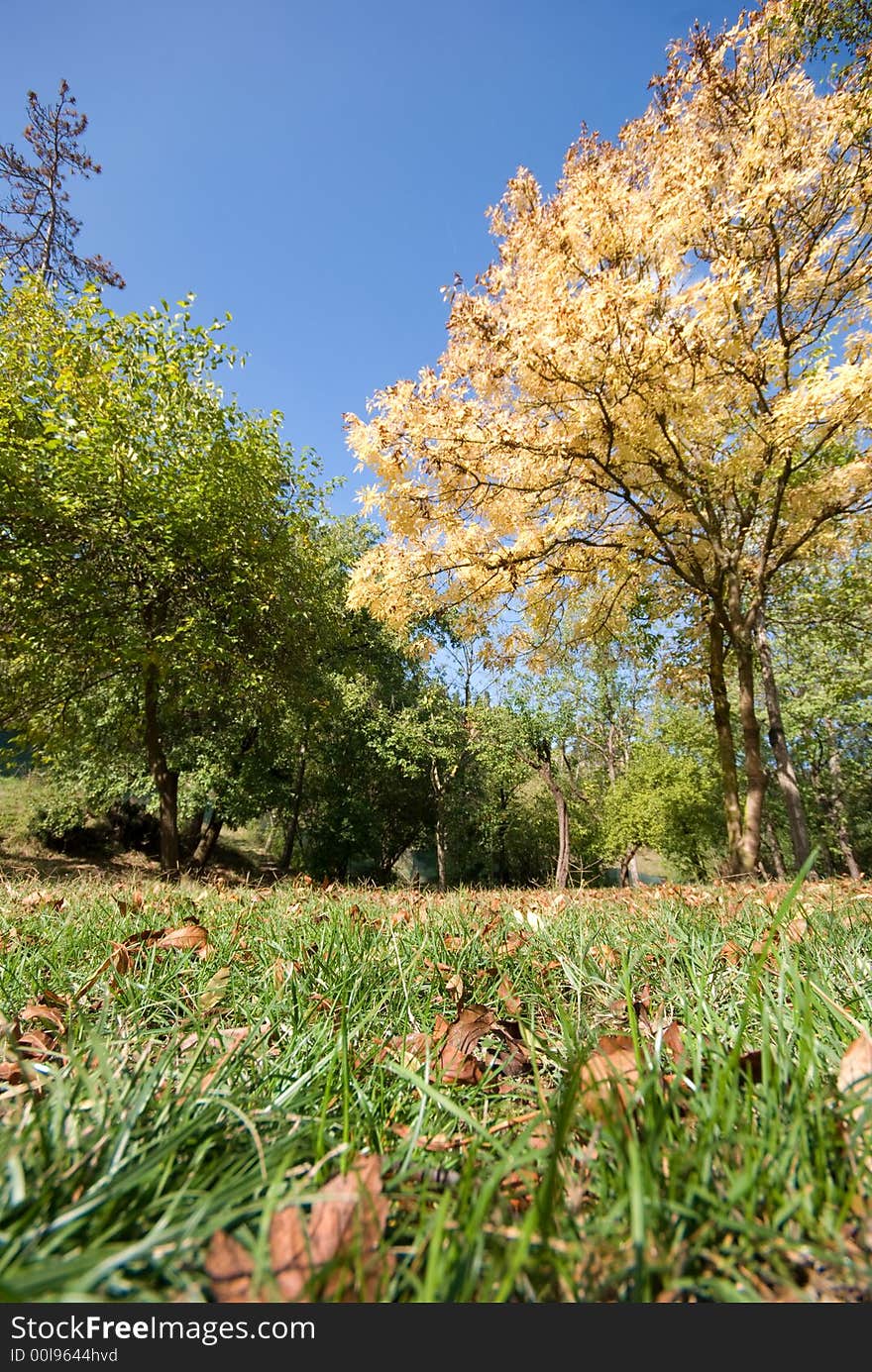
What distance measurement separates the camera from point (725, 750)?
9016 millimetres

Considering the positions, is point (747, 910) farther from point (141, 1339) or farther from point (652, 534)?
point (652, 534)

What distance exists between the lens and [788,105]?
594 centimetres

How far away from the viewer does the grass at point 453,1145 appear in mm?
507

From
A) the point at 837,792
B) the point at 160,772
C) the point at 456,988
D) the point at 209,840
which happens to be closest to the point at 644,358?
the point at 456,988

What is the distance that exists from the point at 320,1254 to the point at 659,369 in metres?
7.09

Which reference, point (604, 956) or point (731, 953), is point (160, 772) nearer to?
point (604, 956)

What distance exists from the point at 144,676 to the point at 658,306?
30.9 feet

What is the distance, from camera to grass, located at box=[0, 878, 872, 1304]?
0.51 metres

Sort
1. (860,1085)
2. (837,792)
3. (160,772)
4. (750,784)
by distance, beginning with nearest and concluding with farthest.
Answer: (860,1085)
(750,784)
(160,772)
(837,792)

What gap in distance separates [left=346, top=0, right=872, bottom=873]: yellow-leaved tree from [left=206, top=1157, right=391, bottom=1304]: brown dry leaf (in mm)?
6625

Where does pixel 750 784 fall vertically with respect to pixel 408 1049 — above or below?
above

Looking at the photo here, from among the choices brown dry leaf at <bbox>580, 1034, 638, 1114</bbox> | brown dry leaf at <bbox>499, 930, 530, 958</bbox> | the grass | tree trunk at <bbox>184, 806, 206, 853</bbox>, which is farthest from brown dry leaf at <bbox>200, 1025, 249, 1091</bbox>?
tree trunk at <bbox>184, 806, 206, 853</bbox>

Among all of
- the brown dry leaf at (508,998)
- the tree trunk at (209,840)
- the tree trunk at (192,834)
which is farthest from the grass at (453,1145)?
the tree trunk at (192,834)

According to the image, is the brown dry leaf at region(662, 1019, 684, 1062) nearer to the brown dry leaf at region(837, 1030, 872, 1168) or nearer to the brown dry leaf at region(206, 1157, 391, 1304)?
the brown dry leaf at region(837, 1030, 872, 1168)
